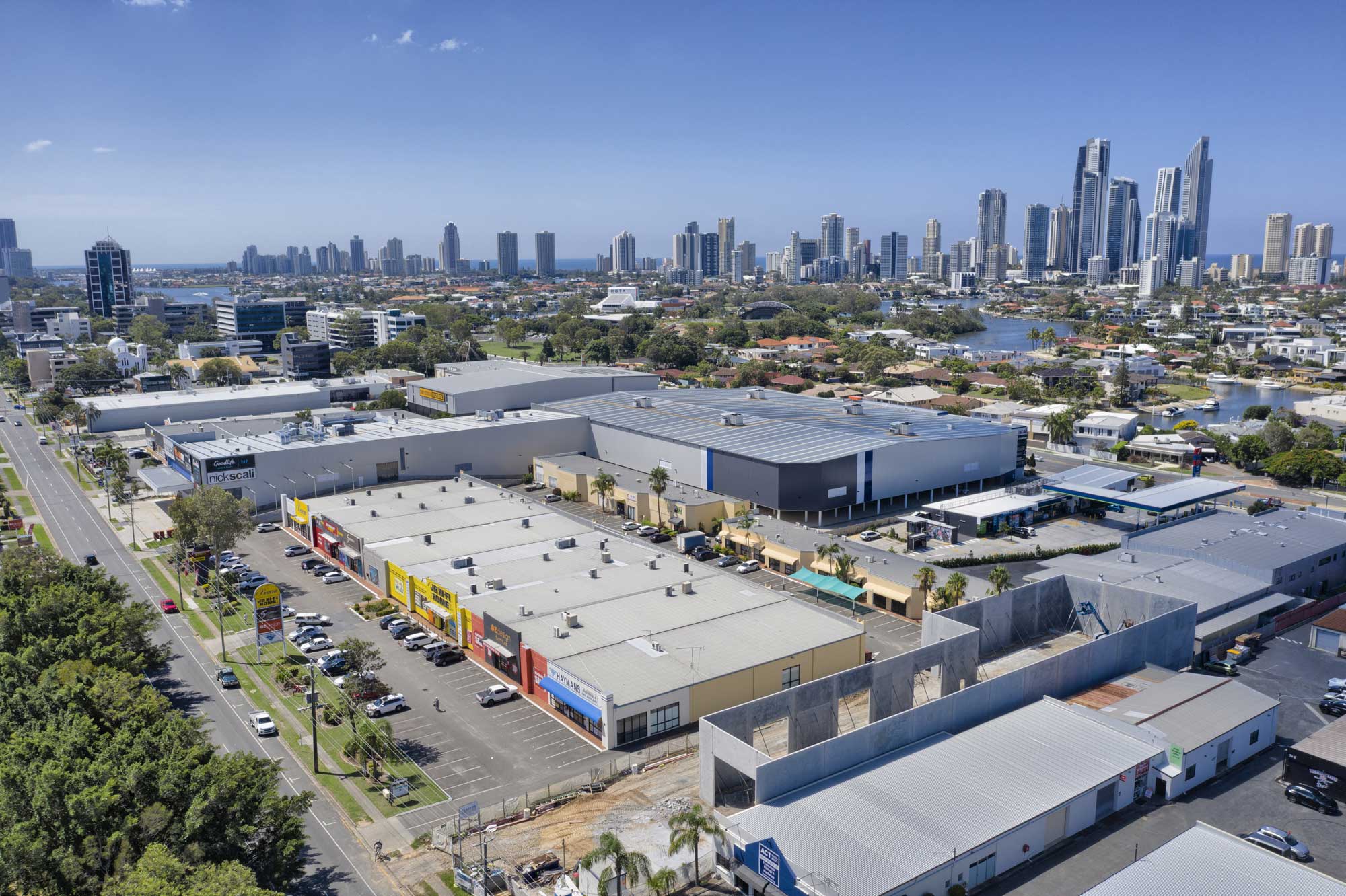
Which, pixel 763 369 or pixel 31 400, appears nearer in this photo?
pixel 31 400

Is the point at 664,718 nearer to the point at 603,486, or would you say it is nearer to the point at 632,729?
the point at 632,729

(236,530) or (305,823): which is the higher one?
(236,530)

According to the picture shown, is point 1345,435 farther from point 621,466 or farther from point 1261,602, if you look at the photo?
point 621,466

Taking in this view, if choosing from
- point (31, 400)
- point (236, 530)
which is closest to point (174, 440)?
point (236, 530)

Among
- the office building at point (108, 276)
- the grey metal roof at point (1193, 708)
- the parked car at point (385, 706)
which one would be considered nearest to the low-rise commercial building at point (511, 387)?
the parked car at point (385, 706)

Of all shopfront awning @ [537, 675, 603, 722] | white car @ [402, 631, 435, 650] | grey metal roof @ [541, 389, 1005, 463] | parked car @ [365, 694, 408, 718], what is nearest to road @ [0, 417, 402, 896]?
parked car @ [365, 694, 408, 718]

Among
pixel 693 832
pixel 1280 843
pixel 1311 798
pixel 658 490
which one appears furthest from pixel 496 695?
pixel 1311 798
